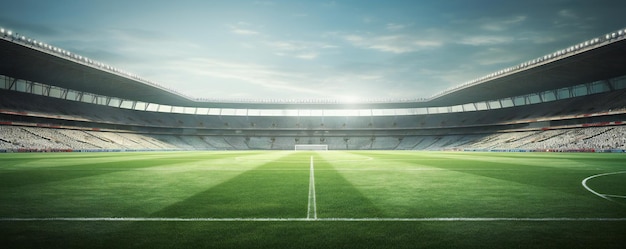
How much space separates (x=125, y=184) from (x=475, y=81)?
56.8 metres

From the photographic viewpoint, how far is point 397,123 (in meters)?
83.2

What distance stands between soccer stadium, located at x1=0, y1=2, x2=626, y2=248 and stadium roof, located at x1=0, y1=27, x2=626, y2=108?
0.90 feet

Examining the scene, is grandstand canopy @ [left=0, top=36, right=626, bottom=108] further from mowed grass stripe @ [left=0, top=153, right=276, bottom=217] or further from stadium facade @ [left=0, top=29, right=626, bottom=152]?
mowed grass stripe @ [left=0, top=153, right=276, bottom=217]

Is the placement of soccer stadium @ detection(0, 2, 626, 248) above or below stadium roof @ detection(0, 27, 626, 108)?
below

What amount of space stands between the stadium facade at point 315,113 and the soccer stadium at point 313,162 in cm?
30

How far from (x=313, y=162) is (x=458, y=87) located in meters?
47.6

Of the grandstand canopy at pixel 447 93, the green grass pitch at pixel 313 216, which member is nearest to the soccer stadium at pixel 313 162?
the green grass pitch at pixel 313 216

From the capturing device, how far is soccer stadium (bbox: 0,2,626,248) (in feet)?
15.2

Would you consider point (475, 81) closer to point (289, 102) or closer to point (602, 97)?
point (602, 97)

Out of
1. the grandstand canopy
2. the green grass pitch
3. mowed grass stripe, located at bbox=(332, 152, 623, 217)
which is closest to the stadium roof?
the grandstand canopy

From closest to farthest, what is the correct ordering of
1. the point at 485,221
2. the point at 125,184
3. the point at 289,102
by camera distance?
the point at 485,221 → the point at 125,184 → the point at 289,102

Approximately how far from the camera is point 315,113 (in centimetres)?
8869

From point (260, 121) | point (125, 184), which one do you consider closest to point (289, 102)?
point (260, 121)

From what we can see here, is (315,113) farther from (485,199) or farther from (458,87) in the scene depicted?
(485,199)
